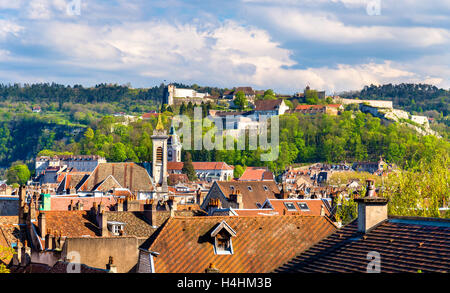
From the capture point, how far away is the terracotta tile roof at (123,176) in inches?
4221

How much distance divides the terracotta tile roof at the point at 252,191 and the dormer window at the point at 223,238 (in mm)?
38568

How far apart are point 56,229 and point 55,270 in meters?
8.96

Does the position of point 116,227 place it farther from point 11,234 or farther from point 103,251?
point 103,251

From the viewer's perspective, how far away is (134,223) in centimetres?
3656

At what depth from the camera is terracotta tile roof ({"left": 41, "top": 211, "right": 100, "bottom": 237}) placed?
3450 centimetres

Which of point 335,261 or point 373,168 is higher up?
point 335,261

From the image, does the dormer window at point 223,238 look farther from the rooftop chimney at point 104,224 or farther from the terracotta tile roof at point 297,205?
the terracotta tile roof at point 297,205

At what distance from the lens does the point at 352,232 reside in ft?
66.2

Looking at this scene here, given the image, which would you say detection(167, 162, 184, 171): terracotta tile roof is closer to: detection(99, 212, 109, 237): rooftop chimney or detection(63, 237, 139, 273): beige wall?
detection(99, 212, 109, 237): rooftop chimney

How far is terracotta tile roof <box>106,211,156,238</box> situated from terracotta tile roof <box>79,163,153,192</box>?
67.9m

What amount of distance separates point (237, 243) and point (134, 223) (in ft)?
45.4

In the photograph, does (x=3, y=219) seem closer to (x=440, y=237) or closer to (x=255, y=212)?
(x=255, y=212)

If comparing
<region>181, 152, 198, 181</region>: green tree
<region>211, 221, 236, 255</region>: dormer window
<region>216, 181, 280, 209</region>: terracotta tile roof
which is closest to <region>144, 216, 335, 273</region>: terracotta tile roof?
<region>211, 221, 236, 255</region>: dormer window
